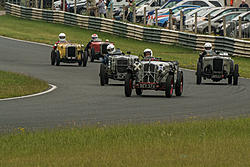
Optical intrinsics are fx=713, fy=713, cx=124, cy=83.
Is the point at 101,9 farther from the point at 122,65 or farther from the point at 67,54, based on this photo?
the point at 122,65

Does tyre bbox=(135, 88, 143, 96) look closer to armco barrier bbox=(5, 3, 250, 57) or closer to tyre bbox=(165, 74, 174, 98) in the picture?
tyre bbox=(165, 74, 174, 98)

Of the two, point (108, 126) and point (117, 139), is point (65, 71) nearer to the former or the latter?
point (108, 126)

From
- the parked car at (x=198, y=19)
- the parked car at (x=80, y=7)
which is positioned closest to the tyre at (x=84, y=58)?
the parked car at (x=198, y=19)

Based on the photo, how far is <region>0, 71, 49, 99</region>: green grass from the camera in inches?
705

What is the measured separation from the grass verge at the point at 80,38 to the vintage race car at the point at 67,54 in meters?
4.39

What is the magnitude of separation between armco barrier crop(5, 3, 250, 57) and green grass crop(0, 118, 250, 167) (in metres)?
22.3

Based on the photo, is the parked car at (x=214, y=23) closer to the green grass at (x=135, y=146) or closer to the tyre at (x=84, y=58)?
the tyre at (x=84, y=58)

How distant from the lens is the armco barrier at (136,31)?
3438 cm

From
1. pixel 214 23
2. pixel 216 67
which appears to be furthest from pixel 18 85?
pixel 214 23

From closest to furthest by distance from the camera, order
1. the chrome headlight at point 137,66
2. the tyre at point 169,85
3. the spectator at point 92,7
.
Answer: the tyre at point 169,85 < the chrome headlight at point 137,66 < the spectator at point 92,7

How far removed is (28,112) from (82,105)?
175 cm

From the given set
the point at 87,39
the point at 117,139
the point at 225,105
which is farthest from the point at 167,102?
the point at 87,39

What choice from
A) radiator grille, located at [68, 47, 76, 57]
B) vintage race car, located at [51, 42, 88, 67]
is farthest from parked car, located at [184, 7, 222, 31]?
radiator grille, located at [68, 47, 76, 57]

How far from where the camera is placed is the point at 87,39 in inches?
1628
